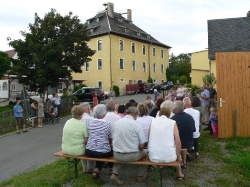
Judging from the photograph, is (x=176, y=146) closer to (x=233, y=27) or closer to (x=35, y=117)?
(x=35, y=117)

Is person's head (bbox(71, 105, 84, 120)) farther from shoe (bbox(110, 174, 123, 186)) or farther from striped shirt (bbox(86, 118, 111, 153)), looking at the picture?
shoe (bbox(110, 174, 123, 186))

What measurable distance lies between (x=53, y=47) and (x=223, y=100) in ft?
52.7

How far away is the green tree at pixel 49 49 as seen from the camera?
72.7 ft

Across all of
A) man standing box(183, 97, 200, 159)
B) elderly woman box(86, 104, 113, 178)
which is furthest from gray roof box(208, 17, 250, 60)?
elderly woman box(86, 104, 113, 178)

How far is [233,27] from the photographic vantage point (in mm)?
28469

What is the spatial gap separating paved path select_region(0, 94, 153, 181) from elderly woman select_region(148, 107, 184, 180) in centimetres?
459

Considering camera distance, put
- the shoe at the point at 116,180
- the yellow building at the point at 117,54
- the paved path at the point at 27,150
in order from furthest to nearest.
→ 1. the yellow building at the point at 117,54
2. the paved path at the point at 27,150
3. the shoe at the point at 116,180

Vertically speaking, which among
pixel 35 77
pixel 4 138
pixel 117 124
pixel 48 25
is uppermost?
pixel 48 25

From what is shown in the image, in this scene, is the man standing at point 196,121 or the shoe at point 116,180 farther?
the man standing at point 196,121

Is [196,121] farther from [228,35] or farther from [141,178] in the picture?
[228,35]

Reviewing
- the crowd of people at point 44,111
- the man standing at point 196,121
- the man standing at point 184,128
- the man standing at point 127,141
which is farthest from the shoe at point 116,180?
the crowd of people at point 44,111

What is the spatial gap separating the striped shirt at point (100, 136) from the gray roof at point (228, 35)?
21.9m

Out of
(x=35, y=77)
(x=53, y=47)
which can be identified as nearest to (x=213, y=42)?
(x=53, y=47)

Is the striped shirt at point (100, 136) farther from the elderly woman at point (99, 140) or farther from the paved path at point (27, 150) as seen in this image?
the paved path at point (27, 150)
